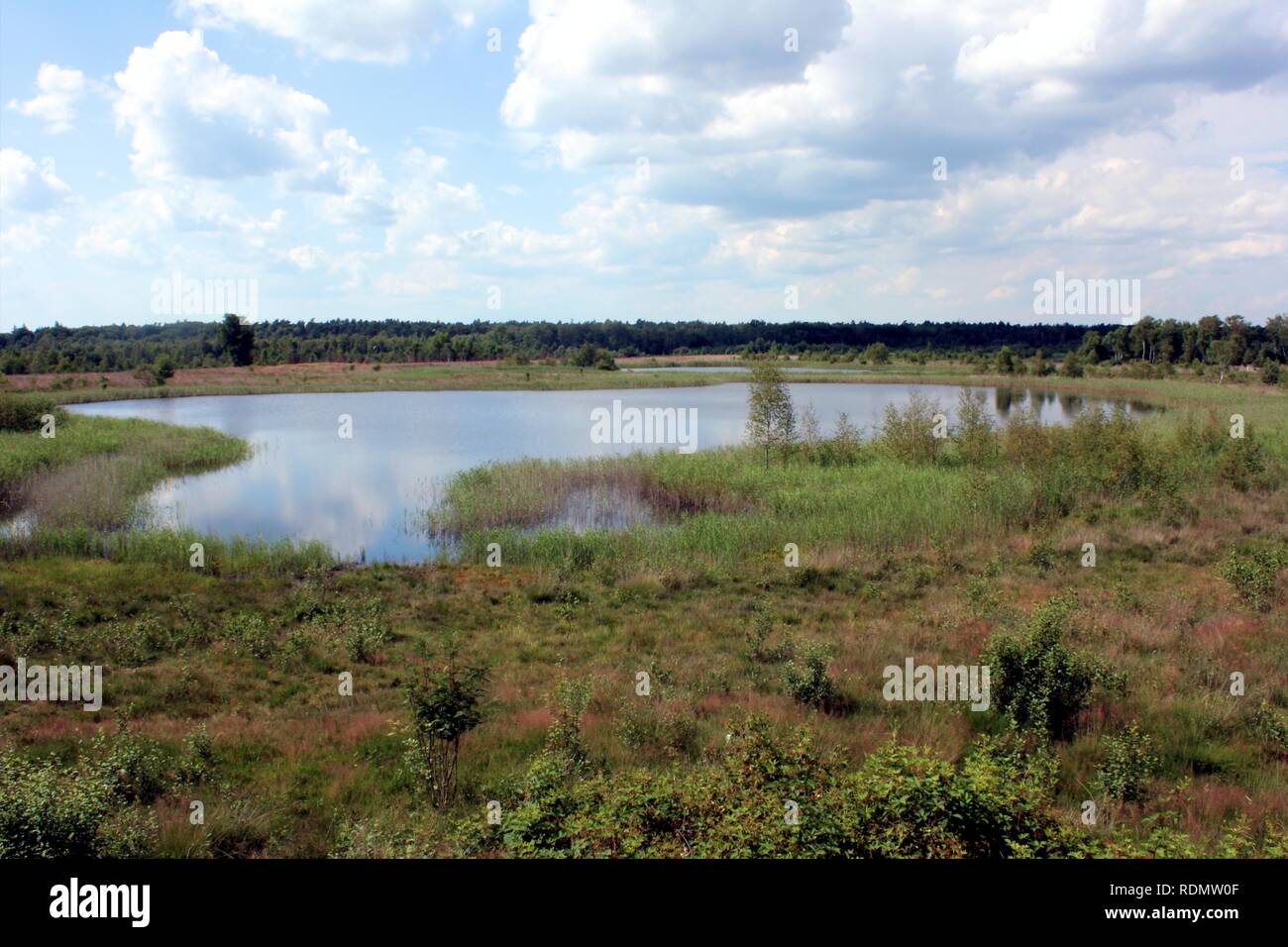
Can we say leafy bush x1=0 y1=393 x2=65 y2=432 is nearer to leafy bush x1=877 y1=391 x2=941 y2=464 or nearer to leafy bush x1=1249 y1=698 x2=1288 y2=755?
leafy bush x1=877 y1=391 x2=941 y2=464

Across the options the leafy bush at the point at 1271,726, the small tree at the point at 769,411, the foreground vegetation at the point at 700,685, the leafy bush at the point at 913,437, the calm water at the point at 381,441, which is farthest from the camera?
the leafy bush at the point at 913,437

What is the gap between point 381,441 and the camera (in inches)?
1650

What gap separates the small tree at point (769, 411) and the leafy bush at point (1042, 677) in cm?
2003

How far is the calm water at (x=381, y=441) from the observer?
82.8ft

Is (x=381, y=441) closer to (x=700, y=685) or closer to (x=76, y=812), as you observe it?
(x=700, y=685)

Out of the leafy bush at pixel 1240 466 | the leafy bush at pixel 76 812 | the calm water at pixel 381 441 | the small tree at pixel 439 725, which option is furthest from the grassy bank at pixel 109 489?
the leafy bush at pixel 1240 466

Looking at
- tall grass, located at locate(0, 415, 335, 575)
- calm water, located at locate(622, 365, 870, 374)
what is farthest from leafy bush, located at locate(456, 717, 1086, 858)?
calm water, located at locate(622, 365, 870, 374)

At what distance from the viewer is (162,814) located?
7031 mm

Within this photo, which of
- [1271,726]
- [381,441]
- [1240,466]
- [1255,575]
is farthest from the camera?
[381,441]

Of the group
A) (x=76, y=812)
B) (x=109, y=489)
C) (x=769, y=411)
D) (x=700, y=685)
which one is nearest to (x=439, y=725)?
(x=76, y=812)

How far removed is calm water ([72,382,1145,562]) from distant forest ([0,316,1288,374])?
13.1m

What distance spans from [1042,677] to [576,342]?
136 metres

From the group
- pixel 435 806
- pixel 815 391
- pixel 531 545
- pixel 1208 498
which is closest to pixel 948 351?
pixel 815 391

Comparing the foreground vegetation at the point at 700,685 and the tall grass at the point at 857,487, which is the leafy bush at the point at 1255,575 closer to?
the foreground vegetation at the point at 700,685
